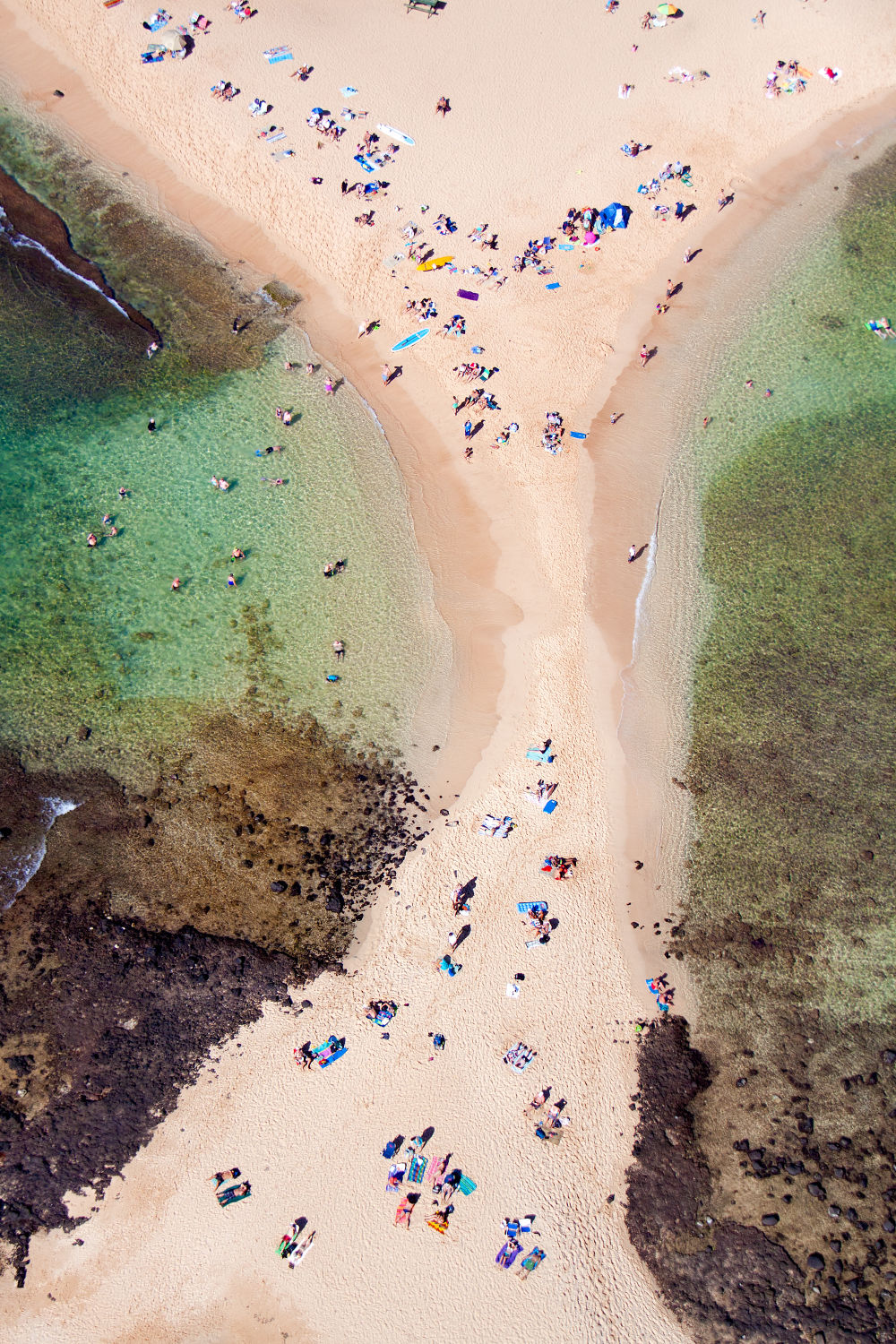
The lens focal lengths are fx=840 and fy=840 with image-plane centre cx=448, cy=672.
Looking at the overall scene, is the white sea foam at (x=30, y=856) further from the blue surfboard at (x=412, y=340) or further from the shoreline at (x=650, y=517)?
the blue surfboard at (x=412, y=340)

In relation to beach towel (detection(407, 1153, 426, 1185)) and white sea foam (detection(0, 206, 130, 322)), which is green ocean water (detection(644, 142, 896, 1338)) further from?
white sea foam (detection(0, 206, 130, 322))

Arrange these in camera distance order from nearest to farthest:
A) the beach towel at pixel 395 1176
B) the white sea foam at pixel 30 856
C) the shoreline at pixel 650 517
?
1. the beach towel at pixel 395 1176
2. the white sea foam at pixel 30 856
3. the shoreline at pixel 650 517

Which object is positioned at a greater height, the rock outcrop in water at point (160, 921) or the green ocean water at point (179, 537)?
the green ocean water at point (179, 537)

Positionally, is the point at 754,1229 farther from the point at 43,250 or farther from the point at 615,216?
the point at 43,250

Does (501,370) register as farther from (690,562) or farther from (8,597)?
(8,597)

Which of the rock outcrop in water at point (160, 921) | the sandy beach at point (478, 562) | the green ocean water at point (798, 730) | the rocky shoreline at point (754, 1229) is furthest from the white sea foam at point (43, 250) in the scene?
the rocky shoreline at point (754, 1229)

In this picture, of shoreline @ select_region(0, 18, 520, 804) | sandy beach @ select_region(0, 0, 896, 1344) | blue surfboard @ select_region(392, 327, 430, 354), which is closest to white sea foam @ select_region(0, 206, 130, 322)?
shoreline @ select_region(0, 18, 520, 804)

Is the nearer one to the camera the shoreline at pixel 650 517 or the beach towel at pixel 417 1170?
the beach towel at pixel 417 1170
